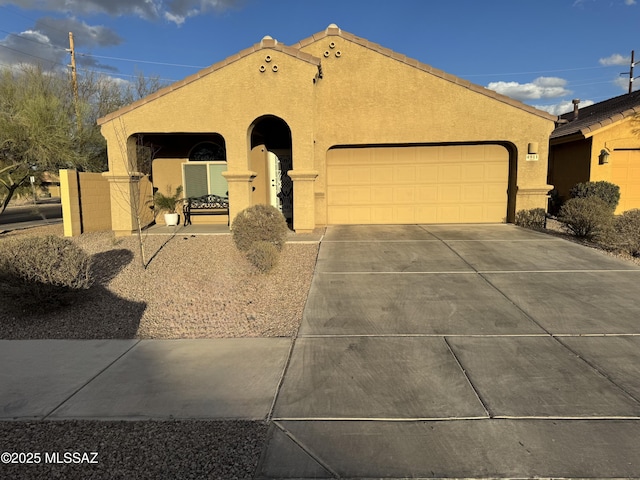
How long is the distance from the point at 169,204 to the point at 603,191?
45.8 ft

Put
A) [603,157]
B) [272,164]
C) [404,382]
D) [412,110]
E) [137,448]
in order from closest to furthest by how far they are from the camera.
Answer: [137,448] → [404,382] → [412,110] → [272,164] → [603,157]

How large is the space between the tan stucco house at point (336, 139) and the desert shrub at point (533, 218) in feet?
0.91

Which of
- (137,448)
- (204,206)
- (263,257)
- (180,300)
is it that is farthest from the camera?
(204,206)

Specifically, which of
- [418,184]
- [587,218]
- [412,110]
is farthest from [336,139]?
[587,218]

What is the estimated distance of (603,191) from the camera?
46.8ft

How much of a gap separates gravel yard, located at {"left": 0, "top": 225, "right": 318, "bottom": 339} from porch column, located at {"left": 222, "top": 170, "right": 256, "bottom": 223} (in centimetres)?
198

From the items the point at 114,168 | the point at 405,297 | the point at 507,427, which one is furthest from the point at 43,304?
the point at 114,168

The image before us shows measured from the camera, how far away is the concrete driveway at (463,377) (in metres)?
3.02

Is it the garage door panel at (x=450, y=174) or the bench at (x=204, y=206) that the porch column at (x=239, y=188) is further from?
the garage door panel at (x=450, y=174)

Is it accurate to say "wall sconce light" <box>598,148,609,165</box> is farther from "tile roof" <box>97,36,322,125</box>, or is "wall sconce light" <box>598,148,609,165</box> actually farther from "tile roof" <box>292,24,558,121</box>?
"tile roof" <box>97,36,322,125</box>

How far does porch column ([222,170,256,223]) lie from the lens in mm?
11711

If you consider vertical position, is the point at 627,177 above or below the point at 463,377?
above

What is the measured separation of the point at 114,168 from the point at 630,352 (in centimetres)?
1206

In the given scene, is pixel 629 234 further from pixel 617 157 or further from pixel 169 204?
pixel 169 204
